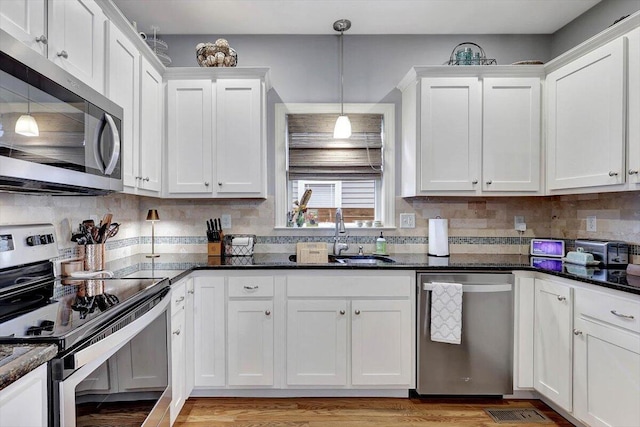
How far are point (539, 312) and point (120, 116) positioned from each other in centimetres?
263

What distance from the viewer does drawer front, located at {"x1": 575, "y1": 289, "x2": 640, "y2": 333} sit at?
1.63 meters

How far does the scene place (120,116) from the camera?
182cm

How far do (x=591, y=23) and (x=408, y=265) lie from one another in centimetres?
219

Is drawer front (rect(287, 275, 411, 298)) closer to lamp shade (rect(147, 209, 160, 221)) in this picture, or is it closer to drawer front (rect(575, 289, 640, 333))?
drawer front (rect(575, 289, 640, 333))

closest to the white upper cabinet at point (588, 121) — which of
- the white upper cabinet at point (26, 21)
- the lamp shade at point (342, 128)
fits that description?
the lamp shade at point (342, 128)

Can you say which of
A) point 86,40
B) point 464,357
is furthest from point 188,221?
point 464,357

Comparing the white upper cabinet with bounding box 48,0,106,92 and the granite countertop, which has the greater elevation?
the white upper cabinet with bounding box 48,0,106,92

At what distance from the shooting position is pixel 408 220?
2.95 m

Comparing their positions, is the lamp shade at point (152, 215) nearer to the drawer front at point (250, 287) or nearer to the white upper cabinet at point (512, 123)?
the drawer front at point (250, 287)

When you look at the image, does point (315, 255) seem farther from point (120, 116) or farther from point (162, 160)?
point (120, 116)

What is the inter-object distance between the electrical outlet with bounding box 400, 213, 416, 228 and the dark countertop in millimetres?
258

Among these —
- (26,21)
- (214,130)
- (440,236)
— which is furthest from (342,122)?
(26,21)

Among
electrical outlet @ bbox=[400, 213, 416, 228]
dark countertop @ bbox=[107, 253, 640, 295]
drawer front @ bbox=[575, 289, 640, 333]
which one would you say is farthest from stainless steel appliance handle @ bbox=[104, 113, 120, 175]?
drawer front @ bbox=[575, 289, 640, 333]

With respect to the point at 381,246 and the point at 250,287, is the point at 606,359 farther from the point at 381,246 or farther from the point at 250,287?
the point at 250,287
